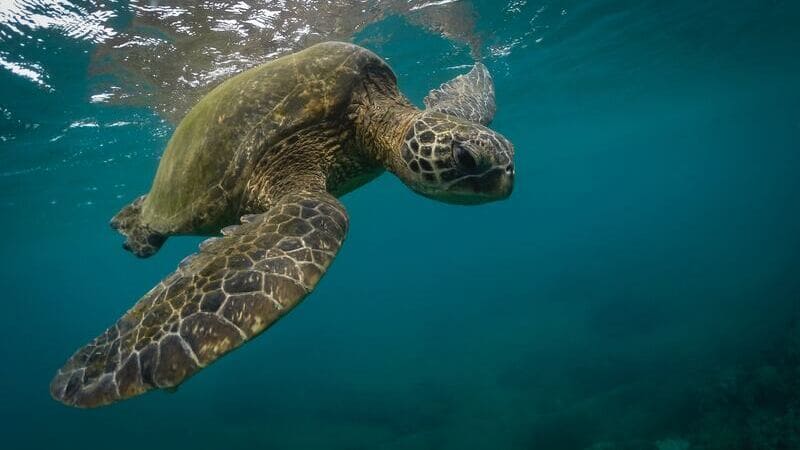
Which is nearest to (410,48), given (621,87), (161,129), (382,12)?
(382,12)

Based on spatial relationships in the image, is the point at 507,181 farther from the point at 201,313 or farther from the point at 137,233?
the point at 137,233

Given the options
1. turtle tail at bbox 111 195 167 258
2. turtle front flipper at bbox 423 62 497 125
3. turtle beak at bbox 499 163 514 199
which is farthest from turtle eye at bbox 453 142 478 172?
turtle tail at bbox 111 195 167 258

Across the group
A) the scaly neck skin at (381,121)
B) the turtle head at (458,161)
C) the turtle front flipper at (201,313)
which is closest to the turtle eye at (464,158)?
the turtle head at (458,161)

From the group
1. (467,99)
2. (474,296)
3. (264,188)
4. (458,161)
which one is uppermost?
(458,161)

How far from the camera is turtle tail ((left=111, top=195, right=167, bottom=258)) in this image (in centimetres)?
496

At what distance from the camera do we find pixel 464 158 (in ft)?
10.2

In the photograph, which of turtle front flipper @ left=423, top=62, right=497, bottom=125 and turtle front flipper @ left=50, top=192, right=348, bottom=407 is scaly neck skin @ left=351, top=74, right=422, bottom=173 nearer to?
turtle front flipper @ left=423, top=62, right=497, bottom=125

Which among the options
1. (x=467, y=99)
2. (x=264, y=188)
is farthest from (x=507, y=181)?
(x=467, y=99)

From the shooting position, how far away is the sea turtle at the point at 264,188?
7.24 feet

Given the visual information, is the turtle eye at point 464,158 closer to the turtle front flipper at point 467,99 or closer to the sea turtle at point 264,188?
the sea turtle at point 264,188

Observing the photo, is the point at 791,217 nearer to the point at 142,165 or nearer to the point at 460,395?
the point at 460,395

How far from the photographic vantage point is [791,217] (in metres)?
32.5

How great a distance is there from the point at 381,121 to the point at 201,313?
2402mm

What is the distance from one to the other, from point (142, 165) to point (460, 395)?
50.7 feet
